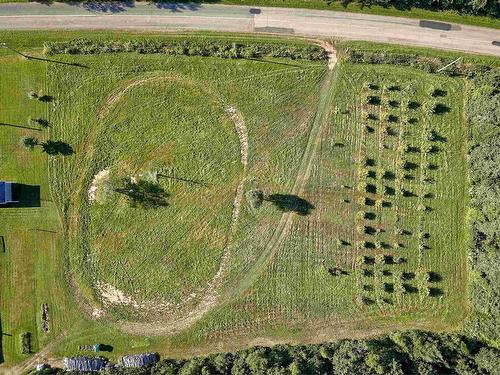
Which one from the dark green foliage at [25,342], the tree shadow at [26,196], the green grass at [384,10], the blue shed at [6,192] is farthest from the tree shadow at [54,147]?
the green grass at [384,10]

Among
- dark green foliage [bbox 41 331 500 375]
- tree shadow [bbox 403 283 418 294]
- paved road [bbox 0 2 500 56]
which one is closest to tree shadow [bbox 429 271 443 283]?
tree shadow [bbox 403 283 418 294]

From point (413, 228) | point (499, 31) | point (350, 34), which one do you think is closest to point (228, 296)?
point (413, 228)

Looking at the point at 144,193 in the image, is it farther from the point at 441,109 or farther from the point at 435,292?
the point at 441,109

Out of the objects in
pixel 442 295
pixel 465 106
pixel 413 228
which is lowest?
pixel 442 295

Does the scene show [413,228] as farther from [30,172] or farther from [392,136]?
[30,172]

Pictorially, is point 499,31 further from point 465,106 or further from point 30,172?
point 30,172

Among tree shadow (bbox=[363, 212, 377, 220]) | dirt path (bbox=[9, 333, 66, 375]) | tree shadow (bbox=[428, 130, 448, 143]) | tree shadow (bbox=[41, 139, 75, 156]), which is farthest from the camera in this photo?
tree shadow (bbox=[428, 130, 448, 143])

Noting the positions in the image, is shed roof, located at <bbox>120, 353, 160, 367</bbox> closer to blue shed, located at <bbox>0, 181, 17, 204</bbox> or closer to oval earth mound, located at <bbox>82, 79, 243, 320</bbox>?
oval earth mound, located at <bbox>82, 79, 243, 320</bbox>

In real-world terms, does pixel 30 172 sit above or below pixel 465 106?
below
